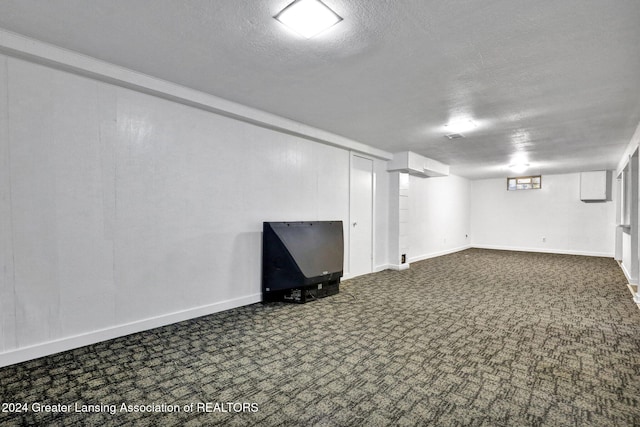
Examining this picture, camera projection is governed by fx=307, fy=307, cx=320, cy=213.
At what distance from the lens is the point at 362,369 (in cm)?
239

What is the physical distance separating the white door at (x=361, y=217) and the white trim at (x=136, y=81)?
147cm

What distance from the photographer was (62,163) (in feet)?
8.75

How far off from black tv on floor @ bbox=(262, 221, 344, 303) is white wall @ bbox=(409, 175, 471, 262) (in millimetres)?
3954

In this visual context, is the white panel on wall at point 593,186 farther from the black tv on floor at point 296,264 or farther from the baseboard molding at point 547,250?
the black tv on floor at point 296,264

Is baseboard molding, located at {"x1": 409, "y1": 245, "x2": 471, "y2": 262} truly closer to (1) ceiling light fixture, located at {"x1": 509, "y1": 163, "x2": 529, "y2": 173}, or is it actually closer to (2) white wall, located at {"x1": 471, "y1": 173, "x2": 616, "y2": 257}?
(2) white wall, located at {"x1": 471, "y1": 173, "x2": 616, "y2": 257}

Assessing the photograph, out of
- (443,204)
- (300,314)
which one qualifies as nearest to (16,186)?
(300,314)

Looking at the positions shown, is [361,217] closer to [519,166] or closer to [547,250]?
[519,166]

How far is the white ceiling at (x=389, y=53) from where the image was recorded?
1976mm

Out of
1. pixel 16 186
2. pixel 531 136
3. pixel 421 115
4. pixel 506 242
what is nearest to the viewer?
pixel 16 186

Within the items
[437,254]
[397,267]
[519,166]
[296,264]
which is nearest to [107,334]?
[296,264]

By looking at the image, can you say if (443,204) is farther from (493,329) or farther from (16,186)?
(16,186)

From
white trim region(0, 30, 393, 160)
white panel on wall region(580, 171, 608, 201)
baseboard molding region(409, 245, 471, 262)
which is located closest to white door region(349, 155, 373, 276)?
white trim region(0, 30, 393, 160)

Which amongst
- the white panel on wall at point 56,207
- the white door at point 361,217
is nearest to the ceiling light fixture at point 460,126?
the white door at point 361,217

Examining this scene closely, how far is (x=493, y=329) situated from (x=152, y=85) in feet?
14.1
